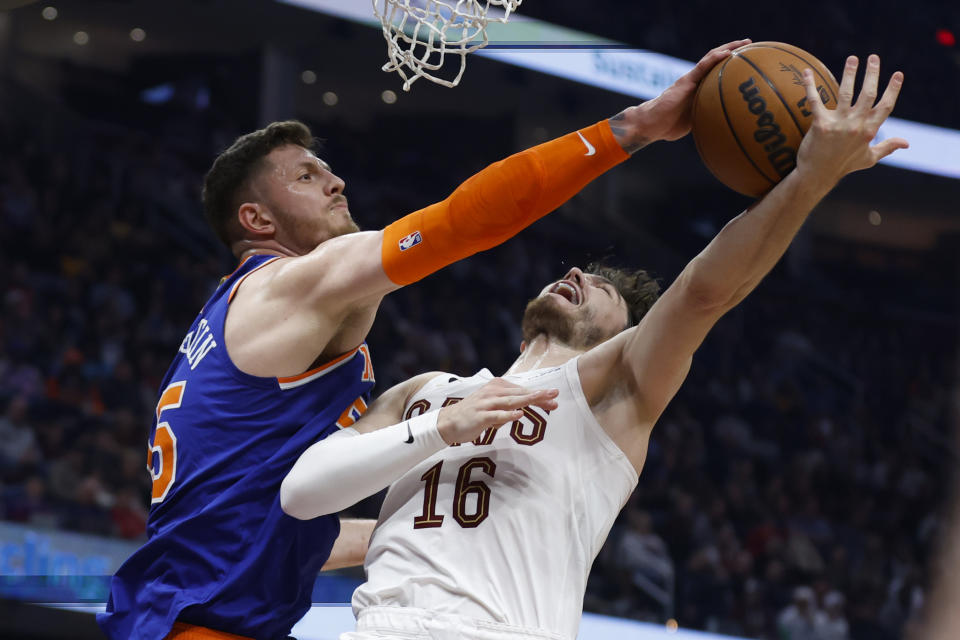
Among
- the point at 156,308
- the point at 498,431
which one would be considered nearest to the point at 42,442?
the point at 156,308

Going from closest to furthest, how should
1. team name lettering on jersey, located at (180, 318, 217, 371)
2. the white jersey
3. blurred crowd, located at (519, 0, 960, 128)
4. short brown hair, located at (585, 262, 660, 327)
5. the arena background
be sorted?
the white jersey → team name lettering on jersey, located at (180, 318, 217, 371) → short brown hair, located at (585, 262, 660, 327) → the arena background → blurred crowd, located at (519, 0, 960, 128)

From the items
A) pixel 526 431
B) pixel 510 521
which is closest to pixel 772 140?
pixel 526 431

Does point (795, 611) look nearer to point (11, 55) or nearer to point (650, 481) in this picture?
point (650, 481)

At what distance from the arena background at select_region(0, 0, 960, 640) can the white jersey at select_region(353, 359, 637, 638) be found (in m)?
3.68

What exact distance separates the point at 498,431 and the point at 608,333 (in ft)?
2.09

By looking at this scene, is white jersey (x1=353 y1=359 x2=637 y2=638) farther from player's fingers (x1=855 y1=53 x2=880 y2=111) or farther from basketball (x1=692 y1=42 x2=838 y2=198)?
player's fingers (x1=855 y1=53 x2=880 y2=111)

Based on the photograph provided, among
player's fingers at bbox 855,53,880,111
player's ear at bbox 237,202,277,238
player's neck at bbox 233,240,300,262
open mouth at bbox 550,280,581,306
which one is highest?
player's fingers at bbox 855,53,880,111

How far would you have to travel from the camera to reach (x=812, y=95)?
2684 millimetres

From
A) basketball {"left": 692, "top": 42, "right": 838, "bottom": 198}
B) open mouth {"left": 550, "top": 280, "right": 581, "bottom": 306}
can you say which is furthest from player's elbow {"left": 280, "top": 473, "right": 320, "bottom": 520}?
basketball {"left": 692, "top": 42, "right": 838, "bottom": 198}

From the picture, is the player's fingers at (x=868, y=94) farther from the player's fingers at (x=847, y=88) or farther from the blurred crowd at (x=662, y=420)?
the blurred crowd at (x=662, y=420)

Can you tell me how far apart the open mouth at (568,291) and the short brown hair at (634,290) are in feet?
0.68

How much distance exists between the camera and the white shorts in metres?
2.79

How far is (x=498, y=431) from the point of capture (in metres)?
3.09

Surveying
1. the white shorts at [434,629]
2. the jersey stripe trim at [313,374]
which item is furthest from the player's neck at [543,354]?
the white shorts at [434,629]
